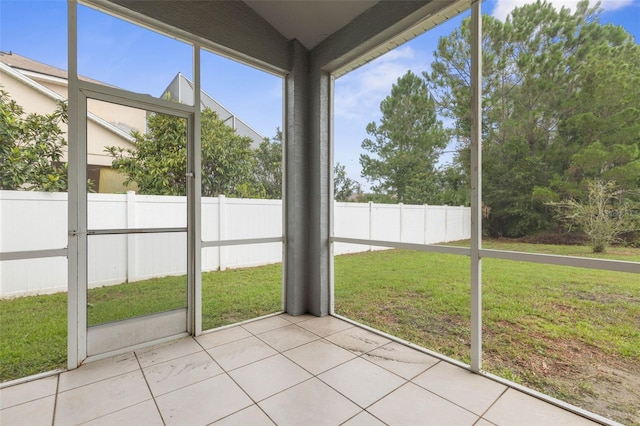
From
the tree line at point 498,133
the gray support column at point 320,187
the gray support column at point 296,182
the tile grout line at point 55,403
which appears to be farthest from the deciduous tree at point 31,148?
the gray support column at point 320,187

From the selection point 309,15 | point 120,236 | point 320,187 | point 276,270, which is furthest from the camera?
point 276,270

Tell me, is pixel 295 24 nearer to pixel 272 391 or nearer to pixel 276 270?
pixel 276 270

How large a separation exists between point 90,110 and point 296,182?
6.32 ft

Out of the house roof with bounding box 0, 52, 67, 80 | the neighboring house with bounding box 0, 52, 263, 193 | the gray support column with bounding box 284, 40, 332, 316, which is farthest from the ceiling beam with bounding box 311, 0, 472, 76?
the house roof with bounding box 0, 52, 67, 80

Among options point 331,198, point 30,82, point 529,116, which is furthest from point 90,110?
point 529,116

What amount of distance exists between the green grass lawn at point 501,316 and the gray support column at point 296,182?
46 cm

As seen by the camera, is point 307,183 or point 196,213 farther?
point 307,183

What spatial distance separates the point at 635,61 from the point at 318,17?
8.14ft

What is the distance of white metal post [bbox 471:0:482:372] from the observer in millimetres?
2186

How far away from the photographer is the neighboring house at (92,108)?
7.16 feet

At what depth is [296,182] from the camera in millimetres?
3359

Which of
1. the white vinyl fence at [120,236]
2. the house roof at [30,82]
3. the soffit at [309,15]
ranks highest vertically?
the soffit at [309,15]

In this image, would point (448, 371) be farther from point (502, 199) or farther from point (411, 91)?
point (411, 91)

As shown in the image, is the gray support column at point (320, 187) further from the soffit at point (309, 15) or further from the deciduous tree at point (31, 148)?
the deciduous tree at point (31, 148)
